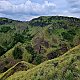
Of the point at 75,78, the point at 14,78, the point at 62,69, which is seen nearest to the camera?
the point at 75,78

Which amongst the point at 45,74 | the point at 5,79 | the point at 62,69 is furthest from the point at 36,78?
the point at 5,79

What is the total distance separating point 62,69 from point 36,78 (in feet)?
45.0

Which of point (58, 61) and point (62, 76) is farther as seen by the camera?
point (58, 61)

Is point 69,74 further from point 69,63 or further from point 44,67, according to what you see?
point 44,67

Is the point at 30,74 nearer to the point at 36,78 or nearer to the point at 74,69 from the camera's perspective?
the point at 36,78

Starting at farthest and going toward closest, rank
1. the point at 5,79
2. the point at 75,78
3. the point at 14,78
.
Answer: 1. the point at 5,79
2. the point at 14,78
3. the point at 75,78

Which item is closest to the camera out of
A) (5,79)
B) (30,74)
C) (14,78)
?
(30,74)

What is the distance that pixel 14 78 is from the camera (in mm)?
121438

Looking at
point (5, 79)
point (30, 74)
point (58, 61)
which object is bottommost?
point (5, 79)

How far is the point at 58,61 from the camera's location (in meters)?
113

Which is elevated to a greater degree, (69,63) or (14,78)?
(69,63)

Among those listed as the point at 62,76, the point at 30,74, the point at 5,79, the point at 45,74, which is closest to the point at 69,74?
the point at 62,76

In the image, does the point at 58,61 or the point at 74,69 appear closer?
the point at 74,69

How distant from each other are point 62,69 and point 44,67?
12270 mm
